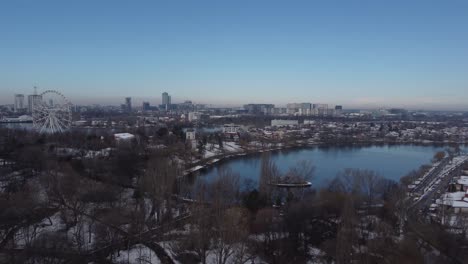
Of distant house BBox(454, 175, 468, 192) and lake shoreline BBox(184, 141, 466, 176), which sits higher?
distant house BBox(454, 175, 468, 192)

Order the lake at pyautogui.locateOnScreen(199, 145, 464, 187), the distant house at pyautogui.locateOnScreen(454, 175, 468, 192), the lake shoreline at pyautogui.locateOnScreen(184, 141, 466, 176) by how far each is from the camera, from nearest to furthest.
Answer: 1. the distant house at pyautogui.locateOnScreen(454, 175, 468, 192)
2. the lake at pyautogui.locateOnScreen(199, 145, 464, 187)
3. the lake shoreline at pyautogui.locateOnScreen(184, 141, 466, 176)

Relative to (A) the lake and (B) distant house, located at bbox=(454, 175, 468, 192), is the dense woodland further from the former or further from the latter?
(A) the lake

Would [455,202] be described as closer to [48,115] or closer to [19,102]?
[48,115]

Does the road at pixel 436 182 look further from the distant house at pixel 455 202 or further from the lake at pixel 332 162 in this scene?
the lake at pixel 332 162

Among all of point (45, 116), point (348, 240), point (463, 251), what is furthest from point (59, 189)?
point (45, 116)

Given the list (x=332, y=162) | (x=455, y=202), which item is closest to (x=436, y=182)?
(x=455, y=202)

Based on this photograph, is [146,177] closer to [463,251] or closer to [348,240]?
[348,240]

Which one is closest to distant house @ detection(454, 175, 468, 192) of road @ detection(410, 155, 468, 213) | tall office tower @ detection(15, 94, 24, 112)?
road @ detection(410, 155, 468, 213)
